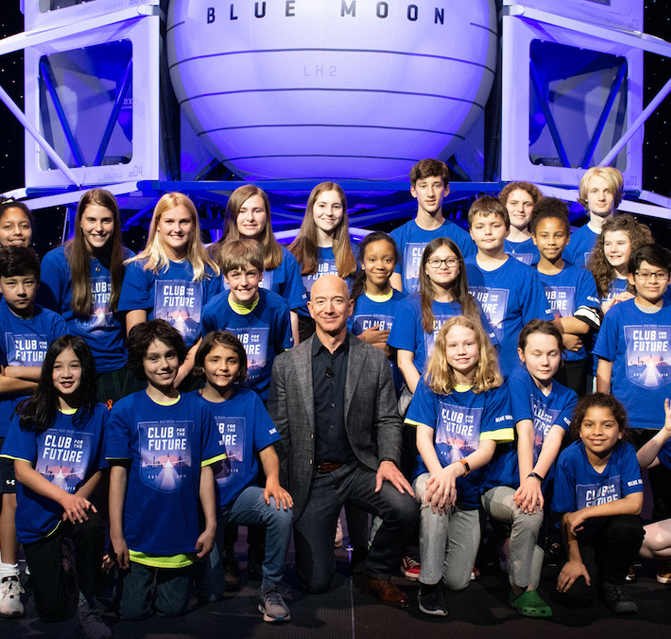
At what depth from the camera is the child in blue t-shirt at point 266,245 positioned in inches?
140

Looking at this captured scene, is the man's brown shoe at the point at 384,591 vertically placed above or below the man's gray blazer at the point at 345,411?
below

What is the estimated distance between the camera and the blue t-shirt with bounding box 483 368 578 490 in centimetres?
304

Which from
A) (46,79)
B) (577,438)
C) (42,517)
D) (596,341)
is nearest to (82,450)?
(42,517)

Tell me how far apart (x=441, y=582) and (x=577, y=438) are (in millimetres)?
764

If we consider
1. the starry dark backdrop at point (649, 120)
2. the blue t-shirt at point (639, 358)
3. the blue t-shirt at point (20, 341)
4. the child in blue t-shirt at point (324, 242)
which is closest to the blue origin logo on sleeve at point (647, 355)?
the blue t-shirt at point (639, 358)

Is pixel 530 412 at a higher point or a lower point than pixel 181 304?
lower

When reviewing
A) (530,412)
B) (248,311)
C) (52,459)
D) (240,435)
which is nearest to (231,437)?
(240,435)

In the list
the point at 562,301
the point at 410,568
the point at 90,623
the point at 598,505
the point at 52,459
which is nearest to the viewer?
the point at 90,623

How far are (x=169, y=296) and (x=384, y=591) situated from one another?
1.46 metres

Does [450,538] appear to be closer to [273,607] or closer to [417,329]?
[273,607]

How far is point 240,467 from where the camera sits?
10.1 feet

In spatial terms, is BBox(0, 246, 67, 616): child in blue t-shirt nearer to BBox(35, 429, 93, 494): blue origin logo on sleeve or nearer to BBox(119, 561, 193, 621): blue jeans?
BBox(35, 429, 93, 494): blue origin logo on sleeve

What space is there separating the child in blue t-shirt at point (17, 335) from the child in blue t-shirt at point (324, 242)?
1131mm

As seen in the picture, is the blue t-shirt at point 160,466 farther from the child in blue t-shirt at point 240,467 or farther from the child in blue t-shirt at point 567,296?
the child in blue t-shirt at point 567,296
